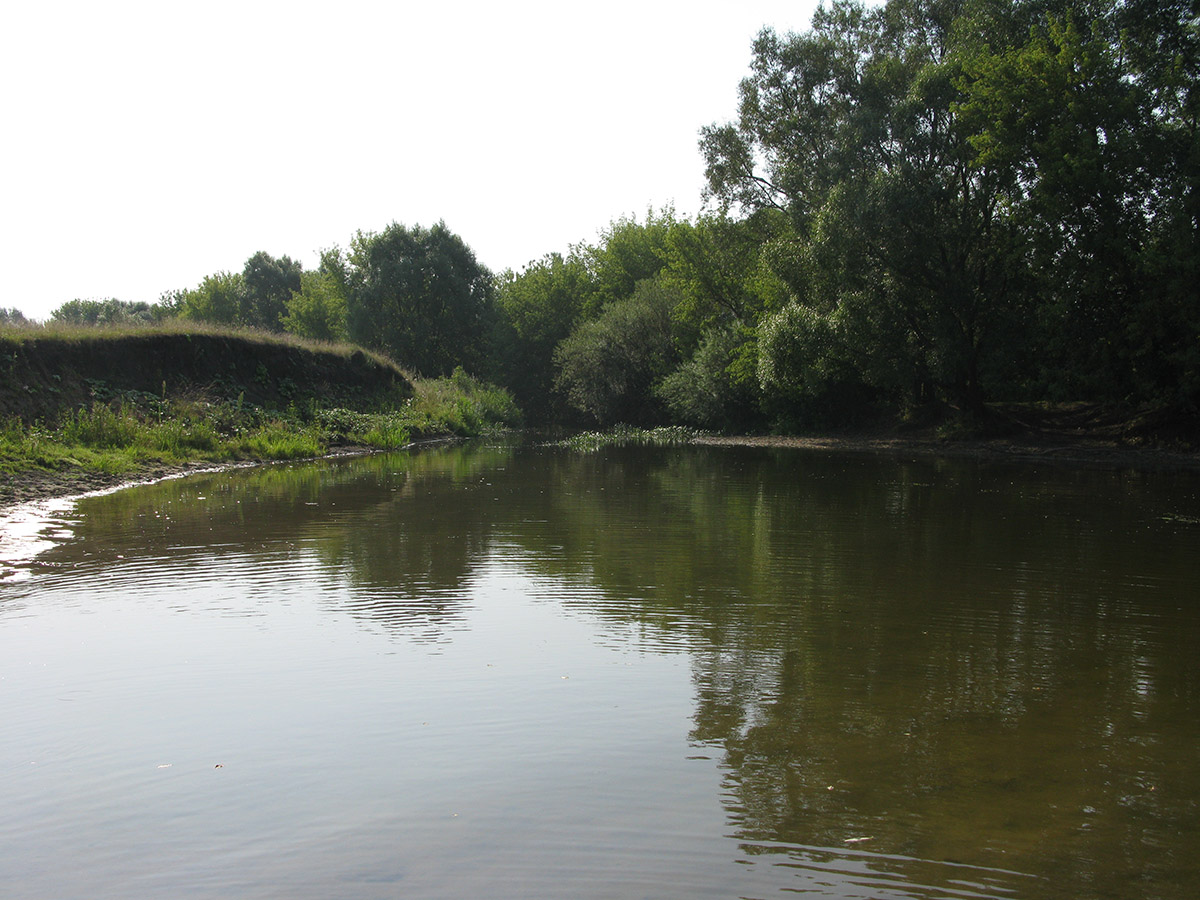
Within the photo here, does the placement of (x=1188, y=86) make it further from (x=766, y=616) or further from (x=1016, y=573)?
(x=766, y=616)

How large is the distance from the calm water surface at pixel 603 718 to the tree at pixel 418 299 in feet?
193

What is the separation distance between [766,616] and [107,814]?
213 inches

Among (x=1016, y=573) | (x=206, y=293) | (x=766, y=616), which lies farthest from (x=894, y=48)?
(x=206, y=293)

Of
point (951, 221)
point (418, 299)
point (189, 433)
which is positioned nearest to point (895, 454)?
point (951, 221)

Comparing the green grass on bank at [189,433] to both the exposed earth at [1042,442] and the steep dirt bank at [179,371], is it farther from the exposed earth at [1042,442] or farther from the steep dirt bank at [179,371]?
the steep dirt bank at [179,371]

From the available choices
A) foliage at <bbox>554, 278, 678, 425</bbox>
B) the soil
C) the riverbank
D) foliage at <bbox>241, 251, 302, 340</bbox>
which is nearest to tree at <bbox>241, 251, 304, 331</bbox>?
foliage at <bbox>241, 251, 302, 340</bbox>

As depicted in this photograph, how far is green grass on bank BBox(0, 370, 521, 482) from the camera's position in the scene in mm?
19453

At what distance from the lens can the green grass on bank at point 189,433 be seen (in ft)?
63.8

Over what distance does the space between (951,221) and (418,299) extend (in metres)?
48.2

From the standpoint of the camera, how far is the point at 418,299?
70312mm

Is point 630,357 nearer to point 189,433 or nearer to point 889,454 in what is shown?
point 889,454

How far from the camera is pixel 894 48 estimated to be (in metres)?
35.2

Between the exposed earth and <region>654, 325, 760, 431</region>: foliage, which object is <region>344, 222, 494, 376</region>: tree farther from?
the exposed earth

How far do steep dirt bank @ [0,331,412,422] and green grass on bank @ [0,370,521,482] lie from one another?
880 millimetres
